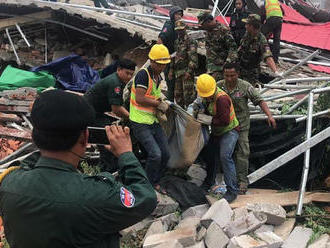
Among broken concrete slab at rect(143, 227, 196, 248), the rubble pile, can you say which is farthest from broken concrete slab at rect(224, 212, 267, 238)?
broken concrete slab at rect(143, 227, 196, 248)

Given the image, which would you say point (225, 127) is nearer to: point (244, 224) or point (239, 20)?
point (244, 224)

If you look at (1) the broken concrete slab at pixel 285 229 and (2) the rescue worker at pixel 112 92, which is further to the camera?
(2) the rescue worker at pixel 112 92

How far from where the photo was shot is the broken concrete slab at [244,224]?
11.7 ft

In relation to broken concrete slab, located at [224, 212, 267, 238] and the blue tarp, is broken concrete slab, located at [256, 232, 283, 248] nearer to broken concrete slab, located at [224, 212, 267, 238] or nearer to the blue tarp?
broken concrete slab, located at [224, 212, 267, 238]

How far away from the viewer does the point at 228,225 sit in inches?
145

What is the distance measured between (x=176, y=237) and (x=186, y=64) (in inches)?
130

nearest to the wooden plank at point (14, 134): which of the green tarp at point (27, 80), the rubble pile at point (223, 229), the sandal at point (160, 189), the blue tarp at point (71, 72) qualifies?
the green tarp at point (27, 80)

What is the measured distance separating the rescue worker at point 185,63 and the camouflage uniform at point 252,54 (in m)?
0.81

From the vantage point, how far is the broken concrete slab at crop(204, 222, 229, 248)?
3484 mm

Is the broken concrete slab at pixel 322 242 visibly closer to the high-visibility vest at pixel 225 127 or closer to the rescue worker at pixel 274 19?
the high-visibility vest at pixel 225 127

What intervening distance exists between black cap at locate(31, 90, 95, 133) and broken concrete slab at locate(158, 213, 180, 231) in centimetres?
276

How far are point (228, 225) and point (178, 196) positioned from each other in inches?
33.7

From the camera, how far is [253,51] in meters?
5.39

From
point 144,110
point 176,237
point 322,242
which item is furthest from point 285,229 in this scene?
point 144,110
